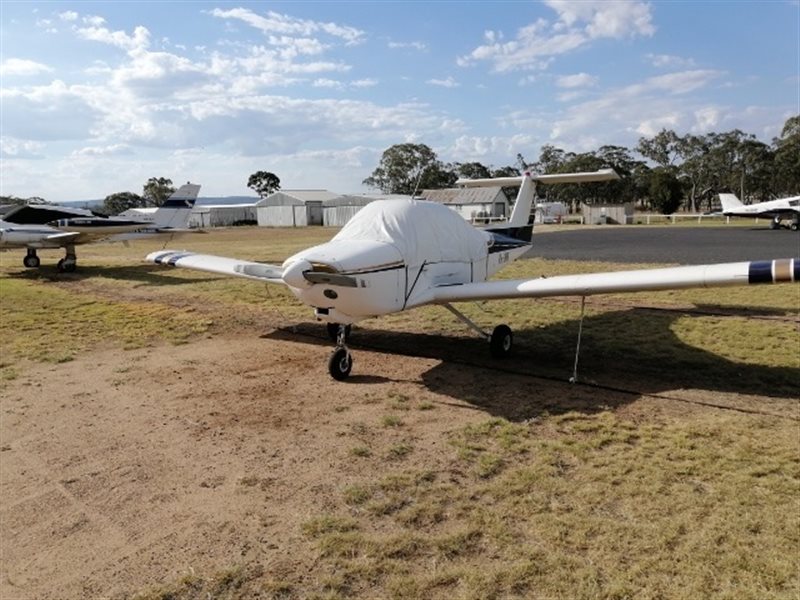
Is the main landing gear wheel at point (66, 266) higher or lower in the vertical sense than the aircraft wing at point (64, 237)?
lower

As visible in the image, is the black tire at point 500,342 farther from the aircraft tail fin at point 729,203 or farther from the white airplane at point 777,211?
the aircraft tail fin at point 729,203

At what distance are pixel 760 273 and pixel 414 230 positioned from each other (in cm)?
421

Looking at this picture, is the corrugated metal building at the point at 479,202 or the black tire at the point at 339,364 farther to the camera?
the corrugated metal building at the point at 479,202

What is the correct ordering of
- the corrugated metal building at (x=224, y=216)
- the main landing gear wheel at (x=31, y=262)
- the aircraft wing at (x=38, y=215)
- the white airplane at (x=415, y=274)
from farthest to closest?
the corrugated metal building at (x=224, y=216)
the main landing gear wheel at (x=31, y=262)
the aircraft wing at (x=38, y=215)
the white airplane at (x=415, y=274)

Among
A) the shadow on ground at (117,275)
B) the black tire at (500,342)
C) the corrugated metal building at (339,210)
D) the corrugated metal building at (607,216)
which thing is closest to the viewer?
the black tire at (500,342)

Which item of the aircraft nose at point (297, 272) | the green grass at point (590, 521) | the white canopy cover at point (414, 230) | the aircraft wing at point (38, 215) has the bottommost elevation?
the green grass at point (590, 521)

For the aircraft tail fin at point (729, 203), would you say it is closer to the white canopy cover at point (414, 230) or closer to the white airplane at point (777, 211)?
the white airplane at point (777, 211)

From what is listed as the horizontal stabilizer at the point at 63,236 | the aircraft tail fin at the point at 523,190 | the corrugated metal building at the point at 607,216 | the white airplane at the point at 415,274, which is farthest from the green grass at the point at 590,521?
the corrugated metal building at the point at 607,216

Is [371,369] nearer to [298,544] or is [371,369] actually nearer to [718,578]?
[298,544]

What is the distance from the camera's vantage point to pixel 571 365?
331 inches

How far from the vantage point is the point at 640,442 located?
5.59 metres

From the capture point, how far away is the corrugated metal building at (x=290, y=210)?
7869 centimetres

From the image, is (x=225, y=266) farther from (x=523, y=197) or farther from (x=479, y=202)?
(x=479, y=202)

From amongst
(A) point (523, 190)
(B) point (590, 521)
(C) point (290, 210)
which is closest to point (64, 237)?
(A) point (523, 190)
